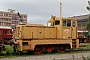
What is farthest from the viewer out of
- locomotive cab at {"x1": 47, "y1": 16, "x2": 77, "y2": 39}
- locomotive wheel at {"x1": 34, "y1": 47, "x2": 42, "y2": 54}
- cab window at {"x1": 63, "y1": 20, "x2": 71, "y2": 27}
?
cab window at {"x1": 63, "y1": 20, "x2": 71, "y2": 27}

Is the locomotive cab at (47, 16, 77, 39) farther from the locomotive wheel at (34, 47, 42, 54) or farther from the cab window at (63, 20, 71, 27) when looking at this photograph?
the locomotive wheel at (34, 47, 42, 54)

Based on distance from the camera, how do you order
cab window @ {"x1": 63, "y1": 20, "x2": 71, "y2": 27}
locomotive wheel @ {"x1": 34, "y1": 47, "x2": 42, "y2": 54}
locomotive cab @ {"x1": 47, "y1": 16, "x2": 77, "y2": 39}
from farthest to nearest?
cab window @ {"x1": 63, "y1": 20, "x2": 71, "y2": 27}
locomotive cab @ {"x1": 47, "y1": 16, "x2": 77, "y2": 39}
locomotive wheel @ {"x1": 34, "y1": 47, "x2": 42, "y2": 54}

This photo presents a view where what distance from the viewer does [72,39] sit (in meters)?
19.0

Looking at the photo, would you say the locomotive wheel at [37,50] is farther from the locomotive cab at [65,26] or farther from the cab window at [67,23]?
the cab window at [67,23]

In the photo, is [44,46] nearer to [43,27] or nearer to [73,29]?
[43,27]

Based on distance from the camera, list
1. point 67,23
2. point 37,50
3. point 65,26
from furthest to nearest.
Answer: point 67,23
point 65,26
point 37,50

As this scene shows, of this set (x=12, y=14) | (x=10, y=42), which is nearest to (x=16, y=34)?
(x=10, y=42)

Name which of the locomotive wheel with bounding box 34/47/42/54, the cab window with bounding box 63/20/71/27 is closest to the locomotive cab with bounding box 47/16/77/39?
the cab window with bounding box 63/20/71/27

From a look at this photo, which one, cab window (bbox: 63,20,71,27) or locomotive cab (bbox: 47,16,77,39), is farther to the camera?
cab window (bbox: 63,20,71,27)

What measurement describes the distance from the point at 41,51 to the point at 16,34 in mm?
2893

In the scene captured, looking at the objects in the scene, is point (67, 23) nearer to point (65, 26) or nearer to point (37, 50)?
point (65, 26)

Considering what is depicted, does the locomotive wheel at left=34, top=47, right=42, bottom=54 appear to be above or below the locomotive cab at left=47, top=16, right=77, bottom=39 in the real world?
below

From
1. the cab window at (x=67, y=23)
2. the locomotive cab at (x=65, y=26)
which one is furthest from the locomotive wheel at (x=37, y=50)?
the cab window at (x=67, y=23)

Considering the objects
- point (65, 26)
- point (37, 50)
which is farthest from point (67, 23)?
point (37, 50)
